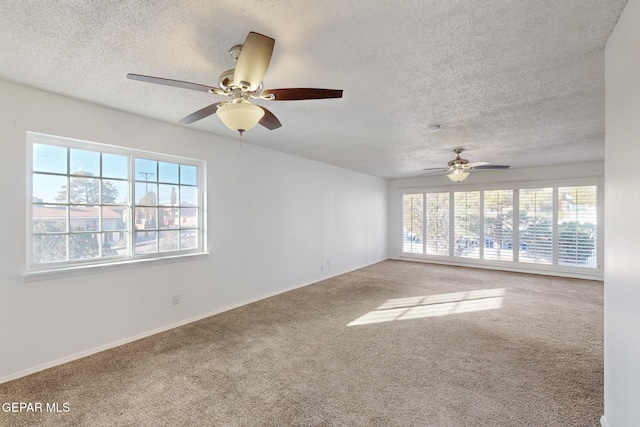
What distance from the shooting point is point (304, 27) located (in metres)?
1.66

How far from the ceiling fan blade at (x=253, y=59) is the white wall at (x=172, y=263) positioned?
2.20 meters

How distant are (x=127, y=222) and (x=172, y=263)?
0.69 meters

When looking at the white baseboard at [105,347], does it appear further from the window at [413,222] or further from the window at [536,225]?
the window at [536,225]

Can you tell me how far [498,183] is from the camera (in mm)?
6906

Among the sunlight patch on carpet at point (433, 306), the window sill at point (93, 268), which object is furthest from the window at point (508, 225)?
the window sill at point (93, 268)

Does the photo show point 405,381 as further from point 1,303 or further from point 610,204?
point 1,303

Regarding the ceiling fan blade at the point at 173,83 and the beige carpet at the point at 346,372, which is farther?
the beige carpet at the point at 346,372

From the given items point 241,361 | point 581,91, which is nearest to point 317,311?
point 241,361

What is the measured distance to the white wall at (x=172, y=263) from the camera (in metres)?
2.43

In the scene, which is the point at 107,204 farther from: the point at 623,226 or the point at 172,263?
the point at 623,226

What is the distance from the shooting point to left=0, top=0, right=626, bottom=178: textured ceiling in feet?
5.07

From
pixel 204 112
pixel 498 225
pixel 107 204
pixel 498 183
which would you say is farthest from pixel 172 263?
pixel 498 183

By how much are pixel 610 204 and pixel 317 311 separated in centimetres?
325

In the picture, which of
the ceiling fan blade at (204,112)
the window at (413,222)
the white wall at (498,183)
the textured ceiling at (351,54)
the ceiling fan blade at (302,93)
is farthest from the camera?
the window at (413,222)
